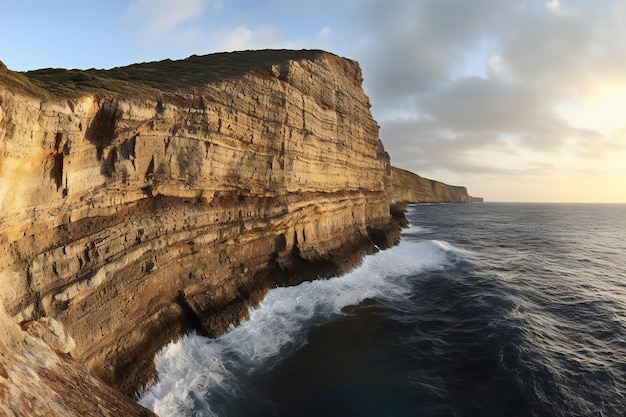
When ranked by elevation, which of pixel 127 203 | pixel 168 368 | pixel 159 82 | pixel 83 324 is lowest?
pixel 168 368

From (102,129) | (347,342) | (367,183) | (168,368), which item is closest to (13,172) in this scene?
(102,129)

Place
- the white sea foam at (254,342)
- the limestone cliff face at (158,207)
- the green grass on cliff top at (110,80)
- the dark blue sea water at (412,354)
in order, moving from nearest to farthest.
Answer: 1. the green grass on cliff top at (110,80)
2. the limestone cliff face at (158,207)
3. the dark blue sea water at (412,354)
4. the white sea foam at (254,342)

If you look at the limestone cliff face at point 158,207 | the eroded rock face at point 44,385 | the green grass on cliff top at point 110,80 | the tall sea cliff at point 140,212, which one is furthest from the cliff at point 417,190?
the eroded rock face at point 44,385

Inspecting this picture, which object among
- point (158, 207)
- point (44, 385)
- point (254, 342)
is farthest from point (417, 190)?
point (44, 385)

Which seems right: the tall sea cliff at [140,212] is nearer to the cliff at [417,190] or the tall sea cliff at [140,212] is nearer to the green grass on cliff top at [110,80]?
the green grass on cliff top at [110,80]

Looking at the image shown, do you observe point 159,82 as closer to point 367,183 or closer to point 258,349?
point 258,349

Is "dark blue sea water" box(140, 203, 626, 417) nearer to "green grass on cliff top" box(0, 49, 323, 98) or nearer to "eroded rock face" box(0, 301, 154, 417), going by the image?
"eroded rock face" box(0, 301, 154, 417)

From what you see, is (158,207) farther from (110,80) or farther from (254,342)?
(254,342)

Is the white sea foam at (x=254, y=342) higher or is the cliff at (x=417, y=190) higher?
the cliff at (x=417, y=190)

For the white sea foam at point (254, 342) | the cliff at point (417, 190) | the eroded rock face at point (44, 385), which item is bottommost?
the white sea foam at point (254, 342)
